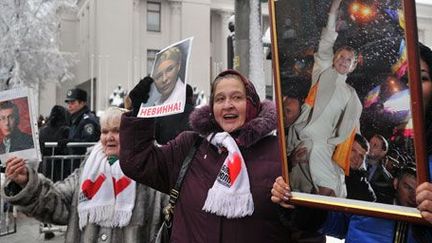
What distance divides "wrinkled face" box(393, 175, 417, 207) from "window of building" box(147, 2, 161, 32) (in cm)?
3826

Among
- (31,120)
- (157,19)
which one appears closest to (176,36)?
(157,19)

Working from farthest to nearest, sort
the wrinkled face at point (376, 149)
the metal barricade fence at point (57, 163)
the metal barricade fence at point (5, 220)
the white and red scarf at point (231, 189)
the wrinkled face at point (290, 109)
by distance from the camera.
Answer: the metal barricade fence at point (5, 220), the metal barricade fence at point (57, 163), the white and red scarf at point (231, 189), the wrinkled face at point (290, 109), the wrinkled face at point (376, 149)

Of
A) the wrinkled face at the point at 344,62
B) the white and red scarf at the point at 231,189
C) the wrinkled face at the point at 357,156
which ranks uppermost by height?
the wrinkled face at the point at 344,62

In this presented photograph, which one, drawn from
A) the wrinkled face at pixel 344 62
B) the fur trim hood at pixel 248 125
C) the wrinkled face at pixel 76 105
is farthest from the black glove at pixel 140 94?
the wrinkled face at pixel 76 105

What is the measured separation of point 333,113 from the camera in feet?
6.03

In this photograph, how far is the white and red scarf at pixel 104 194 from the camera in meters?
2.92

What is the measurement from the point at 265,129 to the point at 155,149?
62cm

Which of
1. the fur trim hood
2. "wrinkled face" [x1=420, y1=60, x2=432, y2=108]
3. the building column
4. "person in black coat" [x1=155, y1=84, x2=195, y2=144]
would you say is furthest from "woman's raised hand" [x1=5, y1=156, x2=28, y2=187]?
the building column

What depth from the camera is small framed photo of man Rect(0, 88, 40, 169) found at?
2.80 m

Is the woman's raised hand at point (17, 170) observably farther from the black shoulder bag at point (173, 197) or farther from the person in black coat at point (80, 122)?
the person in black coat at point (80, 122)

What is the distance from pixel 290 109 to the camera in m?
2.02

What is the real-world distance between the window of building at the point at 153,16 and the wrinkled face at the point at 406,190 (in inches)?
1506

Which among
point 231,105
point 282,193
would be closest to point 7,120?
point 231,105

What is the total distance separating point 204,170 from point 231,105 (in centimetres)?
35
